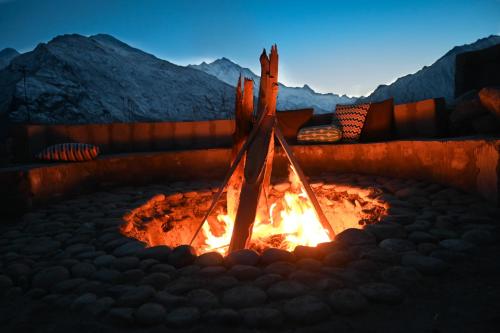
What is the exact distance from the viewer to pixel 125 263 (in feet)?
6.96

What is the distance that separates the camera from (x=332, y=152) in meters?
5.26

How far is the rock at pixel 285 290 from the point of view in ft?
5.43

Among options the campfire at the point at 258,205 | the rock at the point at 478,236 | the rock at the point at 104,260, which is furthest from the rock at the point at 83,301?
the rock at the point at 478,236

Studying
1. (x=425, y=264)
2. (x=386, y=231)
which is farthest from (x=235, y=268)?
(x=386, y=231)

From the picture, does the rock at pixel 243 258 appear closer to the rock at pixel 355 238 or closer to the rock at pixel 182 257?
Result: the rock at pixel 182 257

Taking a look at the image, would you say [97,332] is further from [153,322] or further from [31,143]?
[31,143]

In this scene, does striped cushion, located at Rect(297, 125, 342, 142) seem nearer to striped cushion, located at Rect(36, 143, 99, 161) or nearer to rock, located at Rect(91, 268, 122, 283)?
striped cushion, located at Rect(36, 143, 99, 161)

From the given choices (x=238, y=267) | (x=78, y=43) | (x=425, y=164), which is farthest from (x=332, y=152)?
(x=78, y=43)

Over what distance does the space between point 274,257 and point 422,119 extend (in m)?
4.06

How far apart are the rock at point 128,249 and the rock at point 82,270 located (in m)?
0.23

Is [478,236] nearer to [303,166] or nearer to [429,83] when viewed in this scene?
[303,166]

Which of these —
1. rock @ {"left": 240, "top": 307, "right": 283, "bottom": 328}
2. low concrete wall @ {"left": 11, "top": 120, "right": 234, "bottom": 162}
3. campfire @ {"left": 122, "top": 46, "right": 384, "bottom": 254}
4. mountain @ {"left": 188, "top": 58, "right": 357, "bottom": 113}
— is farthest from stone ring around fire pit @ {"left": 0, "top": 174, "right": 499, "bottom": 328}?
mountain @ {"left": 188, "top": 58, "right": 357, "bottom": 113}

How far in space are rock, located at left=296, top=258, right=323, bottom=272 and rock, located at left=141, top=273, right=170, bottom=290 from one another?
2.58 feet

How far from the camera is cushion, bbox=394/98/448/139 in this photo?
15.9 ft
